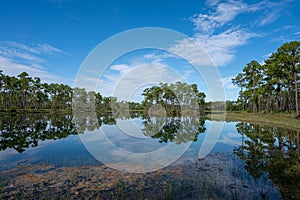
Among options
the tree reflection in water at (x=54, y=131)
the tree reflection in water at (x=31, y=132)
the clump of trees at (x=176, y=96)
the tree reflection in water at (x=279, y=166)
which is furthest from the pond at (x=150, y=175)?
the clump of trees at (x=176, y=96)

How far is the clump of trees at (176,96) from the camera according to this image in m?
65.7

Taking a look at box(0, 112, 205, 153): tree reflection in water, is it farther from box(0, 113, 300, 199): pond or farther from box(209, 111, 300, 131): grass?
box(209, 111, 300, 131): grass

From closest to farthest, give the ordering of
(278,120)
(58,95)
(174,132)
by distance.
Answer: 1. (174,132)
2. (278,120)
3. (58,95)

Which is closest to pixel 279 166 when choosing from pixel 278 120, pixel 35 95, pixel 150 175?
pixel 150 175

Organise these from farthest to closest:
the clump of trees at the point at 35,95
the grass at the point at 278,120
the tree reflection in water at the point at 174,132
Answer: the clump of trees at the point at 35,95
the grass at the point at 278,120
the tree reflection in water at the point at 174,132

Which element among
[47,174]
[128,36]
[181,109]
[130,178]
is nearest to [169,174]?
[130,178]

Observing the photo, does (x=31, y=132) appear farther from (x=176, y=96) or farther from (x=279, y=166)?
(x=176, y=96)

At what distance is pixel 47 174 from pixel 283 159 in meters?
11.7

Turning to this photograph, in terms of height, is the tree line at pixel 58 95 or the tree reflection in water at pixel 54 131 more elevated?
the tree line at pixel 58 95

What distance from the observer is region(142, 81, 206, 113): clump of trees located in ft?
216

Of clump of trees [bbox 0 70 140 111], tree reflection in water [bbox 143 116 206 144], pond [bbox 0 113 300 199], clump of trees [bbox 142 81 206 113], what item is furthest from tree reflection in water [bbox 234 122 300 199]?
clump of trees [bbox 142 81 206 113]

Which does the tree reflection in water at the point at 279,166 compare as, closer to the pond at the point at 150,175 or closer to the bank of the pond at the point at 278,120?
the pond at the point at 150,175

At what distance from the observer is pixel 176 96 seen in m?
67.3

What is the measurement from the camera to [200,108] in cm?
8156
